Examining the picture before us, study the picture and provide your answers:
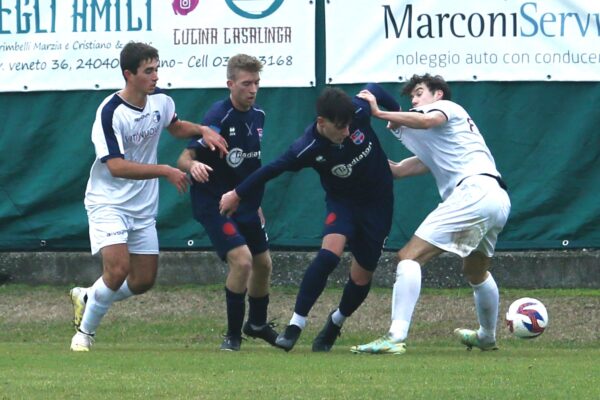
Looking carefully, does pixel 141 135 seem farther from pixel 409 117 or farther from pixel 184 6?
pixel 184 6

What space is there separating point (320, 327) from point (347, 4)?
2969mm

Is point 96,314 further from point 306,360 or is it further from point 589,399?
point 589,399

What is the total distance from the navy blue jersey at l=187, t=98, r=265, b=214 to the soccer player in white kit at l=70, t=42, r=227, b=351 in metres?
0.16

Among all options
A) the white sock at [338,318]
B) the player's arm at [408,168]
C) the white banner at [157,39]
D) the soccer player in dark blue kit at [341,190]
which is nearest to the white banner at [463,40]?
the white banner at [157,39]

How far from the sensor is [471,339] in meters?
11.2

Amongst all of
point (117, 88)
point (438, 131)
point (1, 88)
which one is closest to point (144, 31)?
point (117, 88)

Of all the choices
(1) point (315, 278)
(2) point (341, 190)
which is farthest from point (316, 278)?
(2) point (341, 190)

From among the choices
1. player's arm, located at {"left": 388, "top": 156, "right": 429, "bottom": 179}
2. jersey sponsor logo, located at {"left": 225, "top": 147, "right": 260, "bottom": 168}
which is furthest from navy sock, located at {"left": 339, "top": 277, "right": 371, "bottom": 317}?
jersey sponsor logo, located at {"left": 225, "top": 147, "right": 260, "bottom": 168}

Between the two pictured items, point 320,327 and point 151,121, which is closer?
point 151,121

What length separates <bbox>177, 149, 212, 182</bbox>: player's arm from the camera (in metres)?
10.6

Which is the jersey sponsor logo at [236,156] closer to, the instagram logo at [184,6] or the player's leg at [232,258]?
the player's leg at [232,258]

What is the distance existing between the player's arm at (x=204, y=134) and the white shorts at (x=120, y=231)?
0.69m

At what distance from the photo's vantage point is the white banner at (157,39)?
1412cm

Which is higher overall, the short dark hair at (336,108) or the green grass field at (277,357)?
the short dark hair at (336,108)
